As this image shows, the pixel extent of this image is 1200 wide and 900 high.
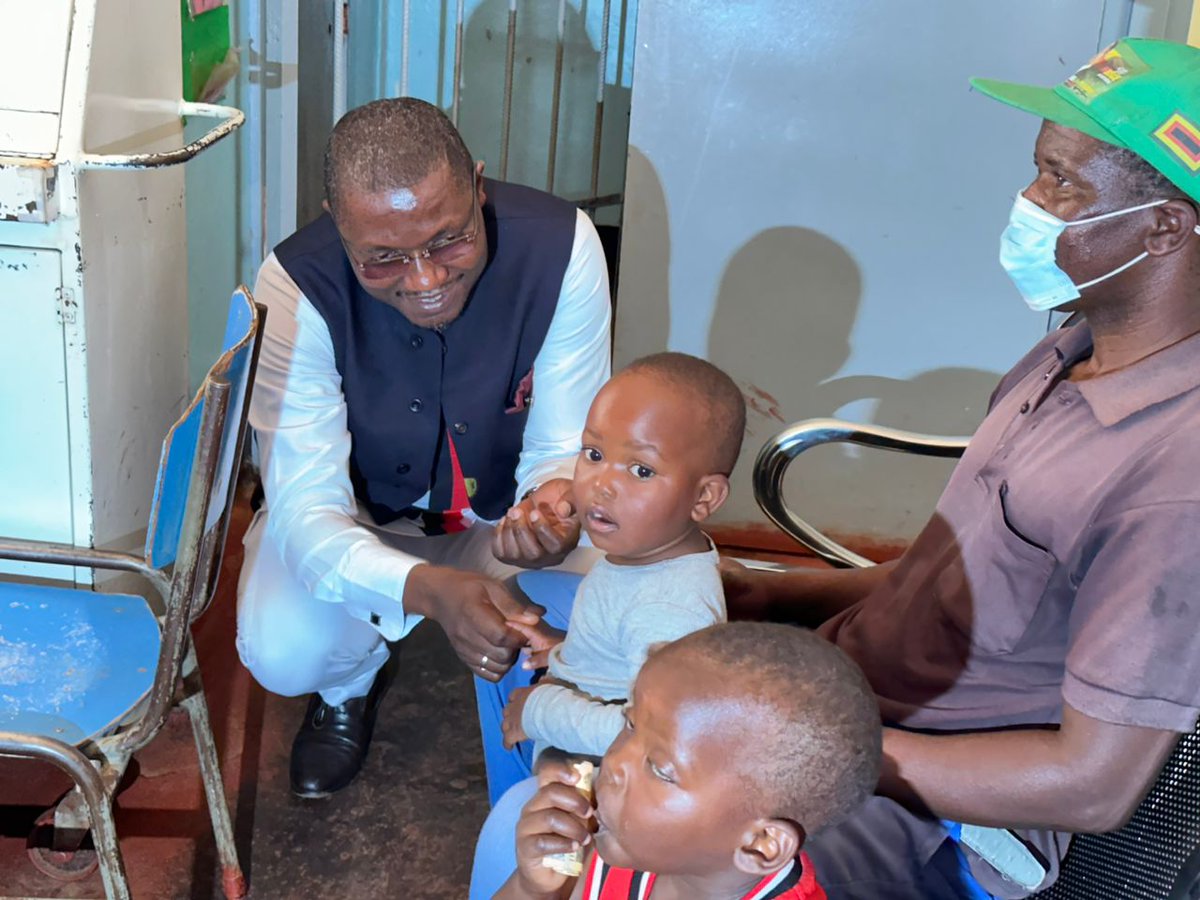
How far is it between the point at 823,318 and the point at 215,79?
60.1 inches

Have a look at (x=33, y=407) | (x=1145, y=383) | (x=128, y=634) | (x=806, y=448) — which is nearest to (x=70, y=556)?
(x=128, y=634)

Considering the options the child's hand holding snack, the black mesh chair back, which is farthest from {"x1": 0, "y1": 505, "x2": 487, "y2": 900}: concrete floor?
the black mesh chair back

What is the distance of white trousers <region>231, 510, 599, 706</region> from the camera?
2031mm

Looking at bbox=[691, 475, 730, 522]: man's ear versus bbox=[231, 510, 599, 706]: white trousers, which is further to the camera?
bbox=[231, 510, 599, 706]: white trousers

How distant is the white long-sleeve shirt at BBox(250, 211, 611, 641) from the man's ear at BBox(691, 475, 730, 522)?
1.72ft

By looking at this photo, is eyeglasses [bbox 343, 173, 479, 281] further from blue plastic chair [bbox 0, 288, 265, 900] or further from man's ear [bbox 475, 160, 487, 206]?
blue plastic chair [bbox 0, 288, 265, 900]

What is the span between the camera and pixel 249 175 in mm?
3047

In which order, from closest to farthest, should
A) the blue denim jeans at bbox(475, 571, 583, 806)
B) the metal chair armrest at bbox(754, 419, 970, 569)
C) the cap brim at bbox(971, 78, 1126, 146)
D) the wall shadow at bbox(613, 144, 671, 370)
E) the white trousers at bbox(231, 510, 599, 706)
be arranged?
the cap brim at bbox(971, 78, 1126, 146) → the blue denim jeans at bbox(475, 571, 583, 806) → the metal chair armrest at bbox(754, 419, 970, 569) → the white trousers at bbox(231, 510, 599, 706) → the wall shadow at bbox(613, 144, 671, 370)

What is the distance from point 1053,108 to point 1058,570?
47 centimetres

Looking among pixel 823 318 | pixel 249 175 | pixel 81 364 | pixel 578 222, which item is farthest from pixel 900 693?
pixel 249 175

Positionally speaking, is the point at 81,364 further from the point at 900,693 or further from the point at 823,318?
the point at 823,318

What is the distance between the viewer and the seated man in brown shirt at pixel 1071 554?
1.09 meters

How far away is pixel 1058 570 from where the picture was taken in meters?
1.24

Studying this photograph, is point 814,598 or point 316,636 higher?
point 814,598
